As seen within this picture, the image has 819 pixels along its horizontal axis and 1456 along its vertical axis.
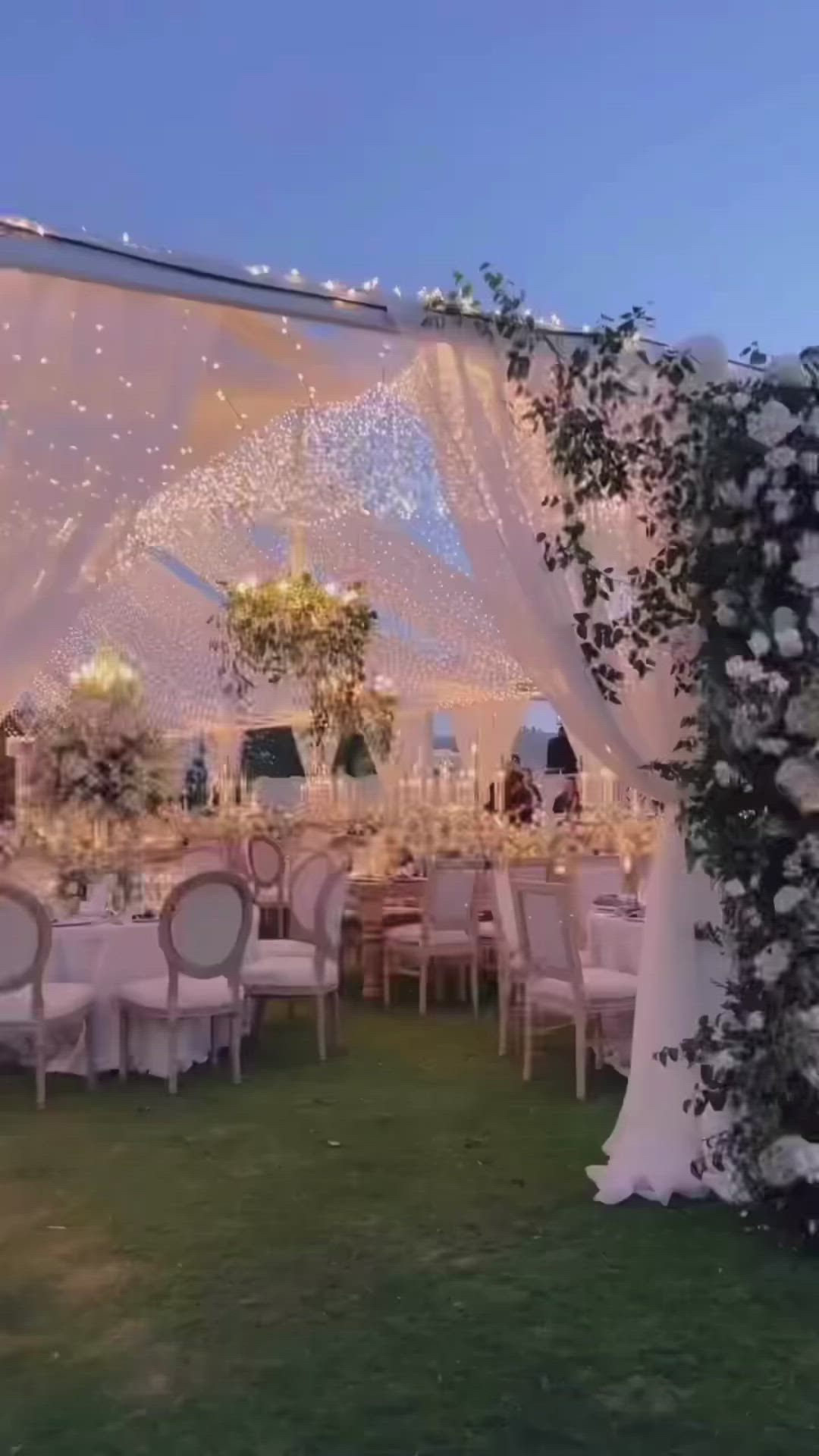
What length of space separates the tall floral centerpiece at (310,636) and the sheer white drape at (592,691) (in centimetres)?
480

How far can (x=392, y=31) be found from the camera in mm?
9828

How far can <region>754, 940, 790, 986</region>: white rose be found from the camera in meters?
4.14

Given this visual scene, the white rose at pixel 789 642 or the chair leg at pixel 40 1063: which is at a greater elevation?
the white rose at pixel 789 642

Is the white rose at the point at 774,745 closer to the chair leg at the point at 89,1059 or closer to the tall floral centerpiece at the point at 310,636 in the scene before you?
the chair leg at the point at 89,1059

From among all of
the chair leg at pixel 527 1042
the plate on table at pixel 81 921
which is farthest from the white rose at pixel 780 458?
the plate on table at pixel 81 921

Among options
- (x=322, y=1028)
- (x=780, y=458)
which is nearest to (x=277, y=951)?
(x=322, y=1028)

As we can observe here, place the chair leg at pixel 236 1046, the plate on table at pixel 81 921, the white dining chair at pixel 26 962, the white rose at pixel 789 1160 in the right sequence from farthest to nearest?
the plate on table at pixel 81 921, the chair leg at pixel 236 1046, the white dining chair at pixel 26 962, the white rose at pixel 789 1160

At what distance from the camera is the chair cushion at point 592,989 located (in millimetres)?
6230

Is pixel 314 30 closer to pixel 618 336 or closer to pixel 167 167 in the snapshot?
pixel 618 336

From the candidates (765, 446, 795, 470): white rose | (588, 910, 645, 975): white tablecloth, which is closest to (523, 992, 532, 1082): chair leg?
(588, 910, 645, 975): white tablecloth

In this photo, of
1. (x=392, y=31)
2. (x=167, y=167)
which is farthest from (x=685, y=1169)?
(x=167, y=167)

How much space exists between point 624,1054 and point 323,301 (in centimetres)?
386

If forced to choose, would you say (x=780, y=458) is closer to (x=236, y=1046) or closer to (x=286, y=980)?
(x=236, y=1046)

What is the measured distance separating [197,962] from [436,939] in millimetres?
2289
